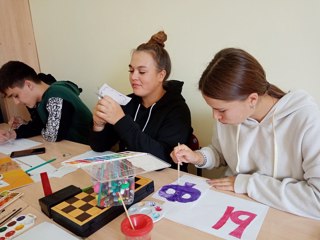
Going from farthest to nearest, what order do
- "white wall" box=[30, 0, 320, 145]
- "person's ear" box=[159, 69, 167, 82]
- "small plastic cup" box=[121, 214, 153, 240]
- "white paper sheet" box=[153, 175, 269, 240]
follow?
"person's ear" box=[159, 69, 167, 82] → "white wall" box=[30, 0, 320, 145] → "white paper sheet" box=[153, 175, 269, 240] → "small plastic cup" box=[121, 214, 153, 240]

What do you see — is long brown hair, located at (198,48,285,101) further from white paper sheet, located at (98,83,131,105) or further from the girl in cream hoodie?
white paper sheet, located at (98,83,131,105)

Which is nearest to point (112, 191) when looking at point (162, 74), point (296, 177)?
point (296, 177)

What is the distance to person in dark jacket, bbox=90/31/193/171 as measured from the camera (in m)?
1.24

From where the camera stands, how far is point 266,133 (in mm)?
980

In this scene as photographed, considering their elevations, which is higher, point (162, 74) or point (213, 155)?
point (162, 74)

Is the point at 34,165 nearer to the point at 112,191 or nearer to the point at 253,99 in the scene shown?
the point at 112,191

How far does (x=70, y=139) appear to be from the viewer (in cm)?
179

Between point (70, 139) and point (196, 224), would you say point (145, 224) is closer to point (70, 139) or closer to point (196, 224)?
point (196, 224)

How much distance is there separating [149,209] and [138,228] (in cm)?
18

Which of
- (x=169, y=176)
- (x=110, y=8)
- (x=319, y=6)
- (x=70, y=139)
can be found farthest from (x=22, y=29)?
(x=319, y=6)

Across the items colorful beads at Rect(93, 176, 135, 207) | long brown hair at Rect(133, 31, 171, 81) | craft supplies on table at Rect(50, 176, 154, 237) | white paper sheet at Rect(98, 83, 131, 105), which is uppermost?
long brown hair at Rect(133, 31, 171, 81)

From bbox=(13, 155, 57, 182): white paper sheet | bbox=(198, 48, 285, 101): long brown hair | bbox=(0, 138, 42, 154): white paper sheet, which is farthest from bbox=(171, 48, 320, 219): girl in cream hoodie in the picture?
bbox=(0, 138, 42, 154): white paper sheet

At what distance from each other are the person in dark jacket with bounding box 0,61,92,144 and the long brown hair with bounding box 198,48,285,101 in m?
1.06

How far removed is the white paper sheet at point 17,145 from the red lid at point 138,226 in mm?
1167
